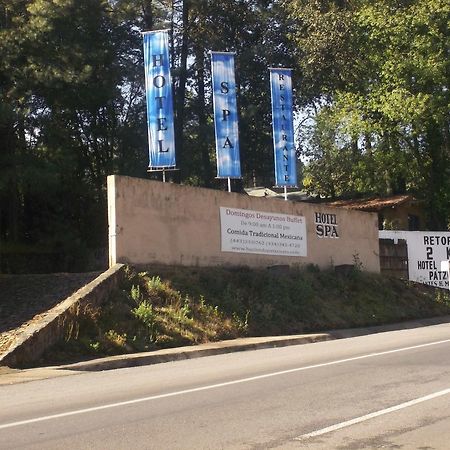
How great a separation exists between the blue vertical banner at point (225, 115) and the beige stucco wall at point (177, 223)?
194 cm

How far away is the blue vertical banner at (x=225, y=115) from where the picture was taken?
2562 cm

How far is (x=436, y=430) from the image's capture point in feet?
25.4

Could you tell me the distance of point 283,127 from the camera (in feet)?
91.0

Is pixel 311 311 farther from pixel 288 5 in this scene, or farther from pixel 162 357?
pixel 288 5

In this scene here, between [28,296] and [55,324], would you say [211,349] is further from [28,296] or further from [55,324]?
[28,296]

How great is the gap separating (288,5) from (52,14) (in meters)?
16.6

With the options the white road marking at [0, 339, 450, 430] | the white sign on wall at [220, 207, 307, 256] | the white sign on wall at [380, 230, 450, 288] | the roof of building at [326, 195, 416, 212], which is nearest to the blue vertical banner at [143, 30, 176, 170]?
the white sign on wall at [220, 207, 307, 256]

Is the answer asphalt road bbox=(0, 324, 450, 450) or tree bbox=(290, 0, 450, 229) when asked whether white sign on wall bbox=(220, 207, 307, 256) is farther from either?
tree bbox=(290, 0, 450, 229)

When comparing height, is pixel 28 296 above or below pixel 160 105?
below

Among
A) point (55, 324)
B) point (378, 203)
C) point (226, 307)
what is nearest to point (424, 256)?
point (378, 203)

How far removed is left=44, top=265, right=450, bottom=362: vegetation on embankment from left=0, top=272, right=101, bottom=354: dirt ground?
1.09 metres

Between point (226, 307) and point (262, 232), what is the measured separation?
4.55 m

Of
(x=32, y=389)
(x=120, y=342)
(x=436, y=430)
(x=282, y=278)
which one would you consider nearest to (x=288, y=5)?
(x=282, y=278)

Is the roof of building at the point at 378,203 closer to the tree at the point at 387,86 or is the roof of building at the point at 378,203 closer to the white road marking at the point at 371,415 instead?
the tree at the point at 387,86
